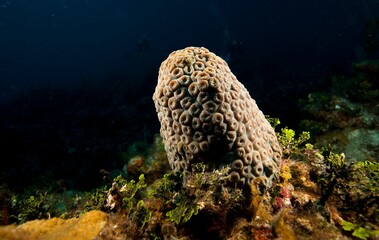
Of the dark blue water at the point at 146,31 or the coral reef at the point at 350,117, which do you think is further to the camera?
the dark blue water at the point at 146,31

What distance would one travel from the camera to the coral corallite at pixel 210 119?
3.01m

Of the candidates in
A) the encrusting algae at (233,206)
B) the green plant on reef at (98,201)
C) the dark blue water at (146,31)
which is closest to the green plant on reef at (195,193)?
the encrusting algae at (233,206)

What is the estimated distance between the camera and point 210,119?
9.72ft

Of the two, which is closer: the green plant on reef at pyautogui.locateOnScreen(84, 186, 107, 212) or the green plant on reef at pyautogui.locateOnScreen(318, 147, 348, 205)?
the green plant on reef at pyautogui.locateOnScreen(318, 147, 348, 205)

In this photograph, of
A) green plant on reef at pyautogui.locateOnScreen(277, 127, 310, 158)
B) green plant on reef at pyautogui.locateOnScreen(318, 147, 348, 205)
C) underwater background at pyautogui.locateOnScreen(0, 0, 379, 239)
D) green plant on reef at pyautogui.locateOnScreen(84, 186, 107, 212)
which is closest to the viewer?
green plant on reef at pyautogui.locateOnScreen(318, 147, 348, 205)

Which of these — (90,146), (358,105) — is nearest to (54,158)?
(90,146)

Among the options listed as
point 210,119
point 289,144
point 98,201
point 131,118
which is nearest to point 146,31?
point 131,118

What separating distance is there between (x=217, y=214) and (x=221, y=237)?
237mm

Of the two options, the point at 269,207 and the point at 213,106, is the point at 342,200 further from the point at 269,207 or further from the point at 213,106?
the point at 213,106

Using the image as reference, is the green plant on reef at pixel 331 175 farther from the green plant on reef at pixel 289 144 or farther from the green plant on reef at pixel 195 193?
the green plant on reef at pixel 195 193

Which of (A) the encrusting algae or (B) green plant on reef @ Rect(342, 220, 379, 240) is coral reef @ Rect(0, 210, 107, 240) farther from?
(B) green plant on reef @ Rect(342, 220, 379, 240)

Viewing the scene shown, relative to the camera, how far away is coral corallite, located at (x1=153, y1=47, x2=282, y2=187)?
301cm

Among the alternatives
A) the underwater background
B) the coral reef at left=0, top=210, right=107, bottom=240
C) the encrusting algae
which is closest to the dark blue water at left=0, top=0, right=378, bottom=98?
the underwater background

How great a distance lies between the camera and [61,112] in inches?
673
